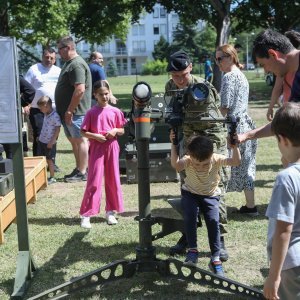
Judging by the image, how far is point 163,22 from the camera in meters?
110

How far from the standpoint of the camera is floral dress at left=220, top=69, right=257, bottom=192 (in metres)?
5.31

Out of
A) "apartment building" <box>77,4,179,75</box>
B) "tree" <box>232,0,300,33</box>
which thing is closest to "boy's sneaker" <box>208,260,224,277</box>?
"tree" <box>232,0,300,33</box>

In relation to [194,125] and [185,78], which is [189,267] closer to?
Result: [194,125]

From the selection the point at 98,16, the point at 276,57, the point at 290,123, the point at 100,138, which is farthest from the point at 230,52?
the point at 98,16

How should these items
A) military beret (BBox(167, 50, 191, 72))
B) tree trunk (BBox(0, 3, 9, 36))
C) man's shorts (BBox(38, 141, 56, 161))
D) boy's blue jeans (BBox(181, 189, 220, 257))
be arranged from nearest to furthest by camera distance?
boy's blue jeans (BBox(181, 189, 220, 257)) < military beret (BBox(167, 50, 191, 72)) < man's shorts (BBox(38, 141, 56, 161)) < tree trunk (BBox(0, 3, 9, 36))

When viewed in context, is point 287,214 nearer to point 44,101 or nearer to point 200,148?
point 200,148

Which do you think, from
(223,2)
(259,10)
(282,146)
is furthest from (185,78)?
(259,10)

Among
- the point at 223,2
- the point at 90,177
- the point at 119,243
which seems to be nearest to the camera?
the point at 119,243

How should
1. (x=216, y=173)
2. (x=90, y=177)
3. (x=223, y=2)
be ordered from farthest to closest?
(x=223, y=2) < (x=90, y=177) < (x=216, y=173)

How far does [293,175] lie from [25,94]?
5362 millimetres

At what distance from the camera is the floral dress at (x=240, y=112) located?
5312mm

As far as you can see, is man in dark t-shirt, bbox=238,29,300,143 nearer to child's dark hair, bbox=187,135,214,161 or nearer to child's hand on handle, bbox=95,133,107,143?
child's dark hair, bbox=187,135,214,161

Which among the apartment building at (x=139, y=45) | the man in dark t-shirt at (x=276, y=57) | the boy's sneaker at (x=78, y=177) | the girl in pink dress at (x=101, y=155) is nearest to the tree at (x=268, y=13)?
the boy's sneaker at (x=78, y=177)

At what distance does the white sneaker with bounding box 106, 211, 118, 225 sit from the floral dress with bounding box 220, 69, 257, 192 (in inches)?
49.1
